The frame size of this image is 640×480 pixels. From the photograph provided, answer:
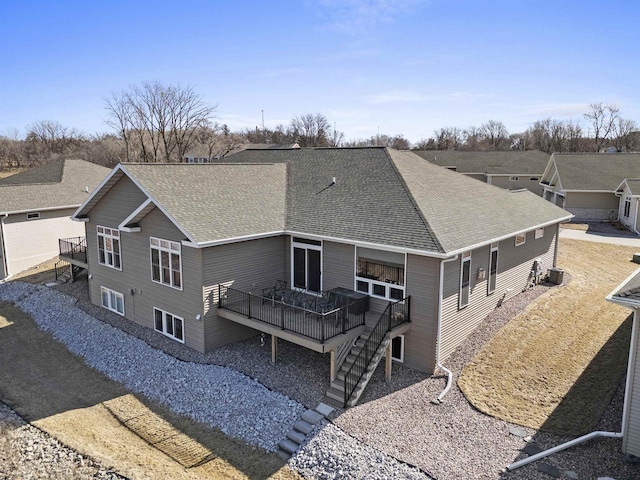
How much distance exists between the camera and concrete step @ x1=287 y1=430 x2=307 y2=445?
10719mm

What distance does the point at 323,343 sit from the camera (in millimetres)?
12320

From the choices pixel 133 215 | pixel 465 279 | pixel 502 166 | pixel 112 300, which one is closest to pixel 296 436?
pixel 465 279

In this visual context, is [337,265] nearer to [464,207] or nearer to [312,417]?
[464,207]

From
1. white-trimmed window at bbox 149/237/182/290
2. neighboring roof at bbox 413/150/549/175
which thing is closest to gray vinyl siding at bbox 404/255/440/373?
white-trimmed window at bbox 149/237/182/290

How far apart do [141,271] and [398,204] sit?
957 centimetres

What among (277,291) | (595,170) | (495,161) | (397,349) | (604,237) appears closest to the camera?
(397,349)

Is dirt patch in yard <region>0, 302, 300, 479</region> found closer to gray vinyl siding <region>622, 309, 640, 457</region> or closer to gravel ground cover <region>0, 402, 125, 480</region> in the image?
gravel ground cover <region>0, 402, 125, 480</region>

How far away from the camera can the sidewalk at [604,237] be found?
2831 centimetres

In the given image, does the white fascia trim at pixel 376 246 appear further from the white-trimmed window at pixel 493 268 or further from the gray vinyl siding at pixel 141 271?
the white-trimmed window at pixel 493 268

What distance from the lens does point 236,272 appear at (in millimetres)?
15383

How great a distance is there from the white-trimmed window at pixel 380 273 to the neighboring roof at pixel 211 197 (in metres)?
3.29

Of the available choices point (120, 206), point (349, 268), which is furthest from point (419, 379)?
point (120, 206)

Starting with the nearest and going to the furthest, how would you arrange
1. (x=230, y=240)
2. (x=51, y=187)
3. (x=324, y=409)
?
1. (x=324, y=409)
2. (x=230, y=240)
3. (x=51, y=187)

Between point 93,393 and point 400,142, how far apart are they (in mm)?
112292
